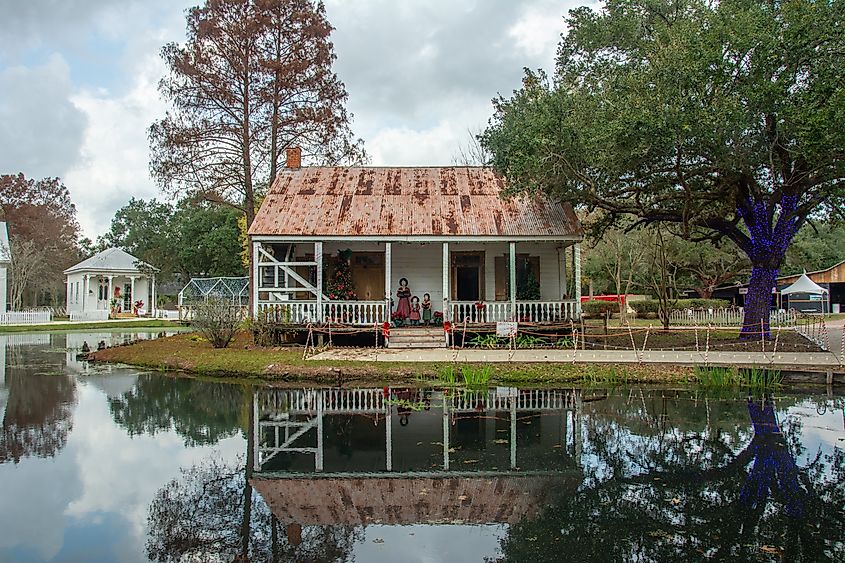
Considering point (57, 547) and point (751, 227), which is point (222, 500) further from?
point (751, 227)

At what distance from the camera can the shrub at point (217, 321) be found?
19.7m

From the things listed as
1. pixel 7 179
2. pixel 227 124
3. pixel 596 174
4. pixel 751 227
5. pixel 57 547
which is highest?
pixel 7 179

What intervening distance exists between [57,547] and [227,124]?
23.2 m

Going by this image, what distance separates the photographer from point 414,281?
2211 centimetres

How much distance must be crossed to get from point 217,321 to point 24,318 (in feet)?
89.6

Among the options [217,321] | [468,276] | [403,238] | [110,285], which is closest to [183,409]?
[217,321]

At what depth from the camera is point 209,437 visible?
9.59 meters

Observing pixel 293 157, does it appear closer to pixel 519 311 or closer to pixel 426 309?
pixel 426 309

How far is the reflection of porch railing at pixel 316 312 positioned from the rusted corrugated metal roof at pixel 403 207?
218 centimetres

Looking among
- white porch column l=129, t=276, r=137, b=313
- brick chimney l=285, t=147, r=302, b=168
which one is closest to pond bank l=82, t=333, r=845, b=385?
brick chimney l=285, t=147, r=302, b=168

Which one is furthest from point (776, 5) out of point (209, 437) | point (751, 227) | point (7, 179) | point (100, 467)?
point (7, 179)

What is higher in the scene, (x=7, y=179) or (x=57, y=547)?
(x=7, y=179)

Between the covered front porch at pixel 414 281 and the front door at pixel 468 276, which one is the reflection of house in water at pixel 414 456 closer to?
the covered front porch at pixel 414 281

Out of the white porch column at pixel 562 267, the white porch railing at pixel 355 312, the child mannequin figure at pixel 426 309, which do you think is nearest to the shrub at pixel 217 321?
the white porch railing at pixel 355 312
